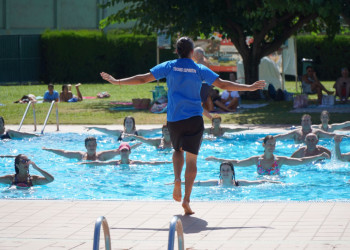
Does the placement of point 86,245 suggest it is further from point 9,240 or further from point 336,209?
point 336,209

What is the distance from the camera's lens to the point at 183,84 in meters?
6.75

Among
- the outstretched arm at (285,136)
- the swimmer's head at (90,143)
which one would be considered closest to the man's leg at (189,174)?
the swimmer's head at (90,143)

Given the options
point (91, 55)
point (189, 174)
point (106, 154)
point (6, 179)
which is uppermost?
point (91, 55)

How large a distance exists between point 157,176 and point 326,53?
75.6ft

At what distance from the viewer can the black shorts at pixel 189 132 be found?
22.4 ft

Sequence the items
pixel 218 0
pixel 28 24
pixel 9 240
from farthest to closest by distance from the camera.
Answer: pixel 28 24, pixel 218 0, pixel 9 240

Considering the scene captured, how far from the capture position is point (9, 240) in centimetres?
621

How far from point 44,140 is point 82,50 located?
18.3 metres

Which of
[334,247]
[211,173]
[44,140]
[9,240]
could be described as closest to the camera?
[334,247]

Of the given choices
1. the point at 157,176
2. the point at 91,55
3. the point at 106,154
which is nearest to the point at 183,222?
the point at 157,176

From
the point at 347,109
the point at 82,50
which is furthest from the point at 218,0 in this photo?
the point at 82,50

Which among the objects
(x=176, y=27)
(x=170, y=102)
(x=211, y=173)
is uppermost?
(x=176, y=27)

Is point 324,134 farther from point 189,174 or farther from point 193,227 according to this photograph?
point 193,227

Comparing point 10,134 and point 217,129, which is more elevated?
point 217,129
